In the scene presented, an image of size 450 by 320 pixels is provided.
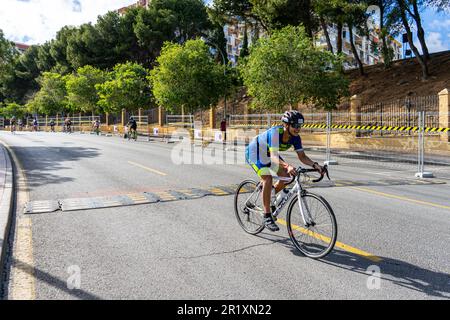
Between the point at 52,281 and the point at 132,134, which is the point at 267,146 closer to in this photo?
the point at 52,281

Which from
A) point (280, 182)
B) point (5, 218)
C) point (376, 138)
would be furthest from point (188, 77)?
point (280, 182)

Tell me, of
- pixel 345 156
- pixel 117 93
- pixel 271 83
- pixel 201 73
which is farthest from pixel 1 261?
pixel 117 93

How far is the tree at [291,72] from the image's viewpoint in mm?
23469

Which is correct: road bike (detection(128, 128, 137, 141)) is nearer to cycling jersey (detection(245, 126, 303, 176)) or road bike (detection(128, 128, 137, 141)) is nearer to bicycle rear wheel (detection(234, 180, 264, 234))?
bicycle rear wheel (detection(234, 180, 264, 234))

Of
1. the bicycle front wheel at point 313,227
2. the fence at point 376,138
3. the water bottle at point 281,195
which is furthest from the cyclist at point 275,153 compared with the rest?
the fence at point 376,138

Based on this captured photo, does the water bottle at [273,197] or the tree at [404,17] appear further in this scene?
the tree at [404,17]

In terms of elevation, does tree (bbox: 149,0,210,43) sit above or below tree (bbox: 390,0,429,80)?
above

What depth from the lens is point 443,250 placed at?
528 centimetres

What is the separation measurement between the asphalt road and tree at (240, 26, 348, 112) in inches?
600

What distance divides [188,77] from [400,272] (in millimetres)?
27652

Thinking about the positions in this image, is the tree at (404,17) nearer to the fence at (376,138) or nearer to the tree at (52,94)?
the fence at (376,138)

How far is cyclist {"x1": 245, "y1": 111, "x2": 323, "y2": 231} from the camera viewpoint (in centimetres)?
525

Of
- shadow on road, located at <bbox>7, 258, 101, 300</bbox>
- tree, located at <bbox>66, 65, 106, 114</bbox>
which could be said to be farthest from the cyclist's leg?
tree, located at <bbox>66, 65, 106, 114</bbox>
